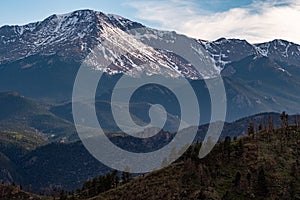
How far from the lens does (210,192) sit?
455ft

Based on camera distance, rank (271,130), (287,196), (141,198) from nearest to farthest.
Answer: (287,196) → (141,198) → (271,130)

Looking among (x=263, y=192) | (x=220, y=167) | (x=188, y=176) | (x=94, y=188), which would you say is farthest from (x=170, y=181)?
(x=94, y=188)

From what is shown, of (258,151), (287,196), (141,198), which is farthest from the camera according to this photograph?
(258,151)

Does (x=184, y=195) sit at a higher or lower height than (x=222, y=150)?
lower

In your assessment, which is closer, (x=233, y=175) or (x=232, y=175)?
(x=233, y=175)

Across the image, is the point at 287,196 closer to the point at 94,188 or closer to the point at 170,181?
the point at 170,181

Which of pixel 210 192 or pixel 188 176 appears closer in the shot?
pixel 210 192

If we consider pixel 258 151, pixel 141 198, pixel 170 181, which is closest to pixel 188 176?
pixel 170 181

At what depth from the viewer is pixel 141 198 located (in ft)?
484

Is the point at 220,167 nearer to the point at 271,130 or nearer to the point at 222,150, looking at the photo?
the point at 222,150

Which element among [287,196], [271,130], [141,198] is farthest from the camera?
[271,130]

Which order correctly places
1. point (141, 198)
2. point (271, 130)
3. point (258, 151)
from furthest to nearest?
point (271, 130)
point (258, 151)
point (141, 198)

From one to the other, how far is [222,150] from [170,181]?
23.5m

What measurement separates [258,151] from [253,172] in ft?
57.8
